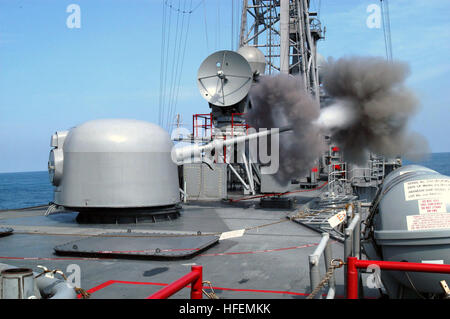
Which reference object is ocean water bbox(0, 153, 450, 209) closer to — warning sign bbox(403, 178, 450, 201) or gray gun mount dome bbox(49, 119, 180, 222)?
gray gun mount dome bbox(49, 119, 180, 222)

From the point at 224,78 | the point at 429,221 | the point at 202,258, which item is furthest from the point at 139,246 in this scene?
the point at 224,78

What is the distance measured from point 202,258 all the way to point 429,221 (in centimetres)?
358

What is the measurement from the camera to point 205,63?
56.6 feet

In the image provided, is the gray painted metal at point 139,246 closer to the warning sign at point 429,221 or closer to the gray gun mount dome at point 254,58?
the warning sign at point 429,221

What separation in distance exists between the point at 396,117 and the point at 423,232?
7.89 m

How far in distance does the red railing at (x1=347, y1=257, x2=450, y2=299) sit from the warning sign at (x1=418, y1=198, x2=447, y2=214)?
2.34ft

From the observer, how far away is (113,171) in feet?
30.6

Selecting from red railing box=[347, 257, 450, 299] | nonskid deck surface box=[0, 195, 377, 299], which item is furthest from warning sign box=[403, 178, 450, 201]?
nonskid deck surface box=[0, 195, 377, 299]

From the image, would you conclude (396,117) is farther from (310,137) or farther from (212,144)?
(212,144)

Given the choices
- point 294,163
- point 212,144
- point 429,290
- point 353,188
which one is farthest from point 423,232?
point 353,188

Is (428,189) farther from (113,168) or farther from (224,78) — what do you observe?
(224,78)

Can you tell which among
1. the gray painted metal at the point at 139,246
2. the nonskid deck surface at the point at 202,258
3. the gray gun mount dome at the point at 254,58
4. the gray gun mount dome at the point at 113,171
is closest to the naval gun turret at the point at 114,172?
the gray gun mount dome at the point at 113,171

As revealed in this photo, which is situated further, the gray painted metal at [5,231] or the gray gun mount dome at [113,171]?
the gray gun mount dome at [113,171]

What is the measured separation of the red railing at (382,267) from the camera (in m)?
2.91
